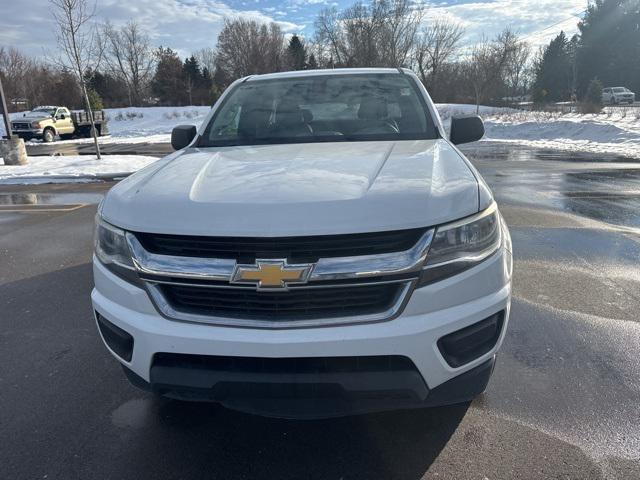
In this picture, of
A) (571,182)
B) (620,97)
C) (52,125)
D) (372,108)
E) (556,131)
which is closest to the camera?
(372,108)

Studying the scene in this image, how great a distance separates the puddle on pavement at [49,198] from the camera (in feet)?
29.5

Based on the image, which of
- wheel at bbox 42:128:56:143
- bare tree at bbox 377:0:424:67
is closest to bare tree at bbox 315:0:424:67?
bare tree at bbox 377:0:424:67

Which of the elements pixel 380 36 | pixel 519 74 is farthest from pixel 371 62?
pixel 519 74

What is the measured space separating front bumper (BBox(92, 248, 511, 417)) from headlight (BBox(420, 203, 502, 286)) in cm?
4

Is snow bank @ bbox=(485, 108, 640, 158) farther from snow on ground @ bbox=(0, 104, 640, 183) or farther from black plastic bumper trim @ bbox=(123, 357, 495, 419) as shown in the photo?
black plastic bumper trim @ bbox=(123, 357, 495, 419)

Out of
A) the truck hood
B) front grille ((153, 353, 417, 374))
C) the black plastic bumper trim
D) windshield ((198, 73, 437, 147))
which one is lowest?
the black plastic bumper trim

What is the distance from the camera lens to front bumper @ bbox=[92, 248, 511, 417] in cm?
188

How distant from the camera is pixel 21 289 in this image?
467 centimetres

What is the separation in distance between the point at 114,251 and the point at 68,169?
1260cm

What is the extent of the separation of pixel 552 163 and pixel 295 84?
37.4 ft

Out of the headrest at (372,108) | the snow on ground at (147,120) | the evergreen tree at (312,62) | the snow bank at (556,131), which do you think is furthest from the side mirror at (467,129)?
the evergreen tree at (312,62)

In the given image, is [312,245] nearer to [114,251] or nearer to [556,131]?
[114,251]

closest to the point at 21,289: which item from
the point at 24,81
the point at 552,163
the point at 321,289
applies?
the point at 321,289

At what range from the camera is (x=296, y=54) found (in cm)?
6053
